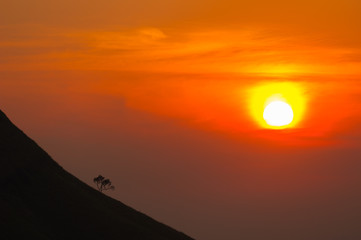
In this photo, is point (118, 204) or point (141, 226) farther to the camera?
point (118, 204)

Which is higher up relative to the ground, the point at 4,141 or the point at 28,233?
the point at 4,141

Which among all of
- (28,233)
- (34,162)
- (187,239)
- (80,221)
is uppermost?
(187,239)

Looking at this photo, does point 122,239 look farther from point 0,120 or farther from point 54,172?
point 0,120

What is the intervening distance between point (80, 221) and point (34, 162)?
18.2 meters

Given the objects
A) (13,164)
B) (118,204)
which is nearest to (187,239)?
(118,204)

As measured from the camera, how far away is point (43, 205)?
143m

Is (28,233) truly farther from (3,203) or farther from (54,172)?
(54,172)

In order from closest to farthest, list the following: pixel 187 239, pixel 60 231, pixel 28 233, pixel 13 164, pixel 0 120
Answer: pixel 28 233 < pixel 60 231 < pixel 13 164 < pixel 0 120 < pixel 187 239

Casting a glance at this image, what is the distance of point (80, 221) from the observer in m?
143

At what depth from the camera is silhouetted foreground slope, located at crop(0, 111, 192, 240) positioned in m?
133

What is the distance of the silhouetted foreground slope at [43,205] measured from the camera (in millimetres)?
133250

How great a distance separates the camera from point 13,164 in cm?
14712

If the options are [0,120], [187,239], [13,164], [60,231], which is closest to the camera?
[60,231]

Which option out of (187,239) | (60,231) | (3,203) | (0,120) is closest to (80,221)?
(60,231)
